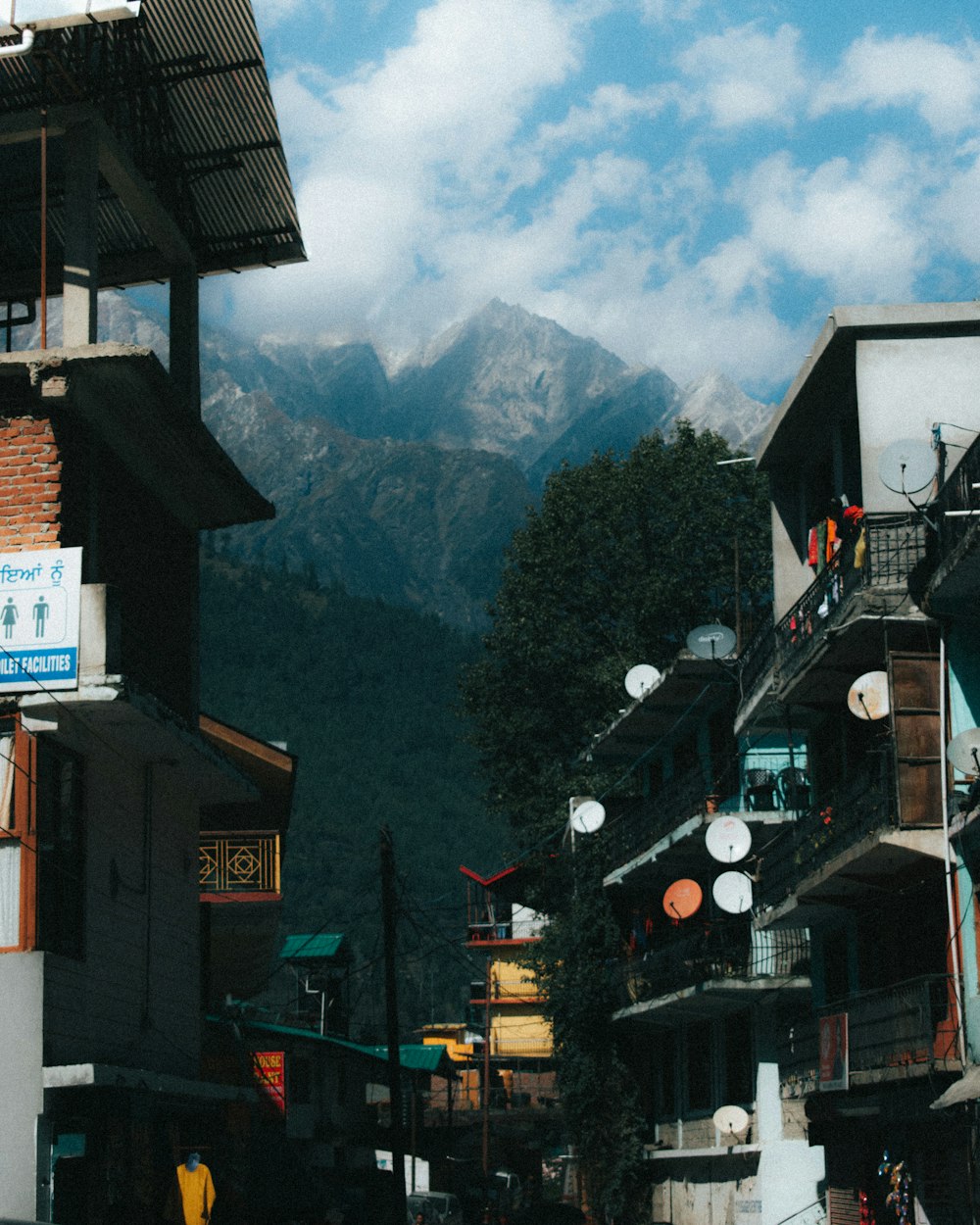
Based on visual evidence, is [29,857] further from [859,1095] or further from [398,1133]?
[398,1133]

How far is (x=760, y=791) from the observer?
1503 inches

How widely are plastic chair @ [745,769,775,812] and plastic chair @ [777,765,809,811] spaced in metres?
0.29

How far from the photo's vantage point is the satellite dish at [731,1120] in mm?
37188

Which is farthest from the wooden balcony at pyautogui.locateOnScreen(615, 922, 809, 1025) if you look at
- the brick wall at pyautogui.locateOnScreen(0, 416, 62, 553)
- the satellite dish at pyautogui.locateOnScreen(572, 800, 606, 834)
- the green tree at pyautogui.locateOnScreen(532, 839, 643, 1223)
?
the brick wall at pyautogui.locateOnScreen(0, 416, 62, 553)

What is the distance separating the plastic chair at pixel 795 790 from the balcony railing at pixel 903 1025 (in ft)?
23.2

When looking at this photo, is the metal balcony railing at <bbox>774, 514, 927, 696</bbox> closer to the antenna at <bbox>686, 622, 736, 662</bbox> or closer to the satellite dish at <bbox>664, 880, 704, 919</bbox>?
the antenna at <bbox>686, 622, 736, 662</bbox>

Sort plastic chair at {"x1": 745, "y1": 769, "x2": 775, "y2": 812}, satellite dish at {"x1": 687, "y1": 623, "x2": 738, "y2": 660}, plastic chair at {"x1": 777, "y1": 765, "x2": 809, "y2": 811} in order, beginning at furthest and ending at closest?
1. plastic chair at {"x1": 745, "y1": 769, "x2": 775, "y2": 812}
2. satellite dish at {"x1": 687, "y1": 623, "x2": 738, "y2": 660}
3. plastic chair at {"x1": 777, "y1": 765, "x2": 809, "y2": 811}

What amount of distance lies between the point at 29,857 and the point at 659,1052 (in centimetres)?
3098

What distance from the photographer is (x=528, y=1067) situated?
82.2 meters

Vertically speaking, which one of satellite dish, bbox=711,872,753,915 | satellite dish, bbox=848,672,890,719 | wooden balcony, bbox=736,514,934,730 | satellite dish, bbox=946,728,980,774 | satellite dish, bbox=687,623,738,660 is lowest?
satellite dish, bbox=711,872,753,915

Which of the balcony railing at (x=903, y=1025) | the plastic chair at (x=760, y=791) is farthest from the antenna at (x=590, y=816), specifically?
the balcony railing at (x=903, y=1025)

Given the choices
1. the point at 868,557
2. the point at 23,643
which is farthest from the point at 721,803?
the point at 23,643

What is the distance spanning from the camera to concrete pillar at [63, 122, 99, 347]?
21.0 meters

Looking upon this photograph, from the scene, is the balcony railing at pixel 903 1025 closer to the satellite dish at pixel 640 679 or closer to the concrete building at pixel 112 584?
the concrete building at pixel 112 584
